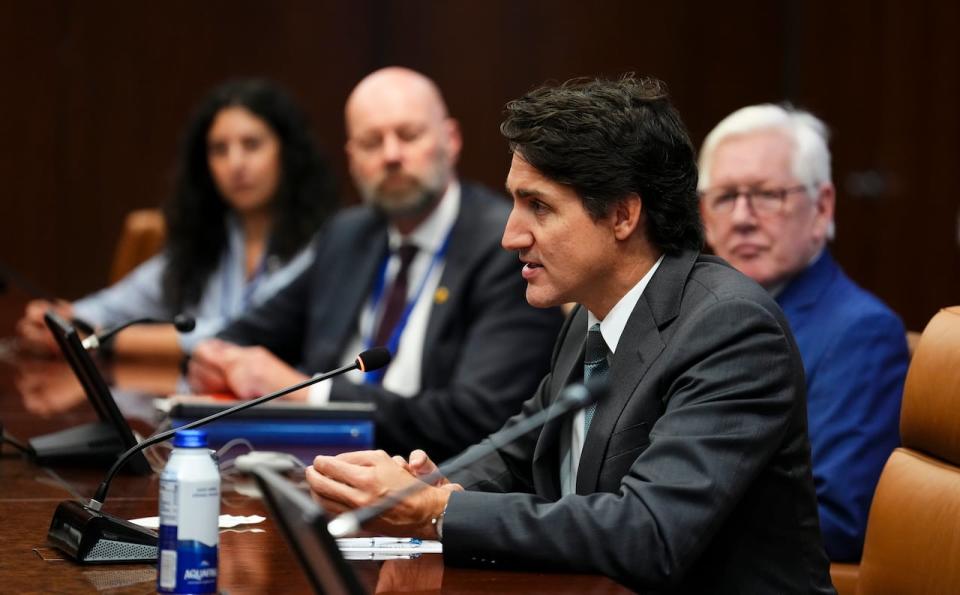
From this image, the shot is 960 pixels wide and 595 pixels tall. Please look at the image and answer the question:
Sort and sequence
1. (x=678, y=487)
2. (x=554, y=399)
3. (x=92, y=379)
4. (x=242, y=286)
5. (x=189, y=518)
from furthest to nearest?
1. (x=242, y=286)
2. (x=92, y=379)
3. (x=554, y=399)
4. (x=678, y=487)
5. (x=189, y=518)

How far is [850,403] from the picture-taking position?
2.57 m

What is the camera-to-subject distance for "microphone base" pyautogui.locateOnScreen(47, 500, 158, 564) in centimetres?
178

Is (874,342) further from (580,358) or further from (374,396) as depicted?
(374,396)

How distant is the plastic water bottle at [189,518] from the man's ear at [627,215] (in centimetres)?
76

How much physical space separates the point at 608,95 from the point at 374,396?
1.43 meters

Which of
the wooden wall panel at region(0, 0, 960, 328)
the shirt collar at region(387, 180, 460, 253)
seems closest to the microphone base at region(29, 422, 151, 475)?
the shirt collar at region(387, 180, 460, 253)

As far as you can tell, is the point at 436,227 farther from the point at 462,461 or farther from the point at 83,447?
the point at 462,461

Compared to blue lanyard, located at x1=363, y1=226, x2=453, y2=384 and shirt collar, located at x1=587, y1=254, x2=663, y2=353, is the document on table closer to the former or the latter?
shirt collar, located at x1=587, y1=254, x2=663, y2=353

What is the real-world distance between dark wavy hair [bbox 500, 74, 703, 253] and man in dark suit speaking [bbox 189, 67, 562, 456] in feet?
4.25

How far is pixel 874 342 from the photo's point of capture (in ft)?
8.63

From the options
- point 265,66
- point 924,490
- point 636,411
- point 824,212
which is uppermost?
point 265,66

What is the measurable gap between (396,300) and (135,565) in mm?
1875

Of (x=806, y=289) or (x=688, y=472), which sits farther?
(x=806, y=289)

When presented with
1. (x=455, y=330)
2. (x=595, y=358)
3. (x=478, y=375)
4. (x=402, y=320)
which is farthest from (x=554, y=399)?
(x=402, y=320)
